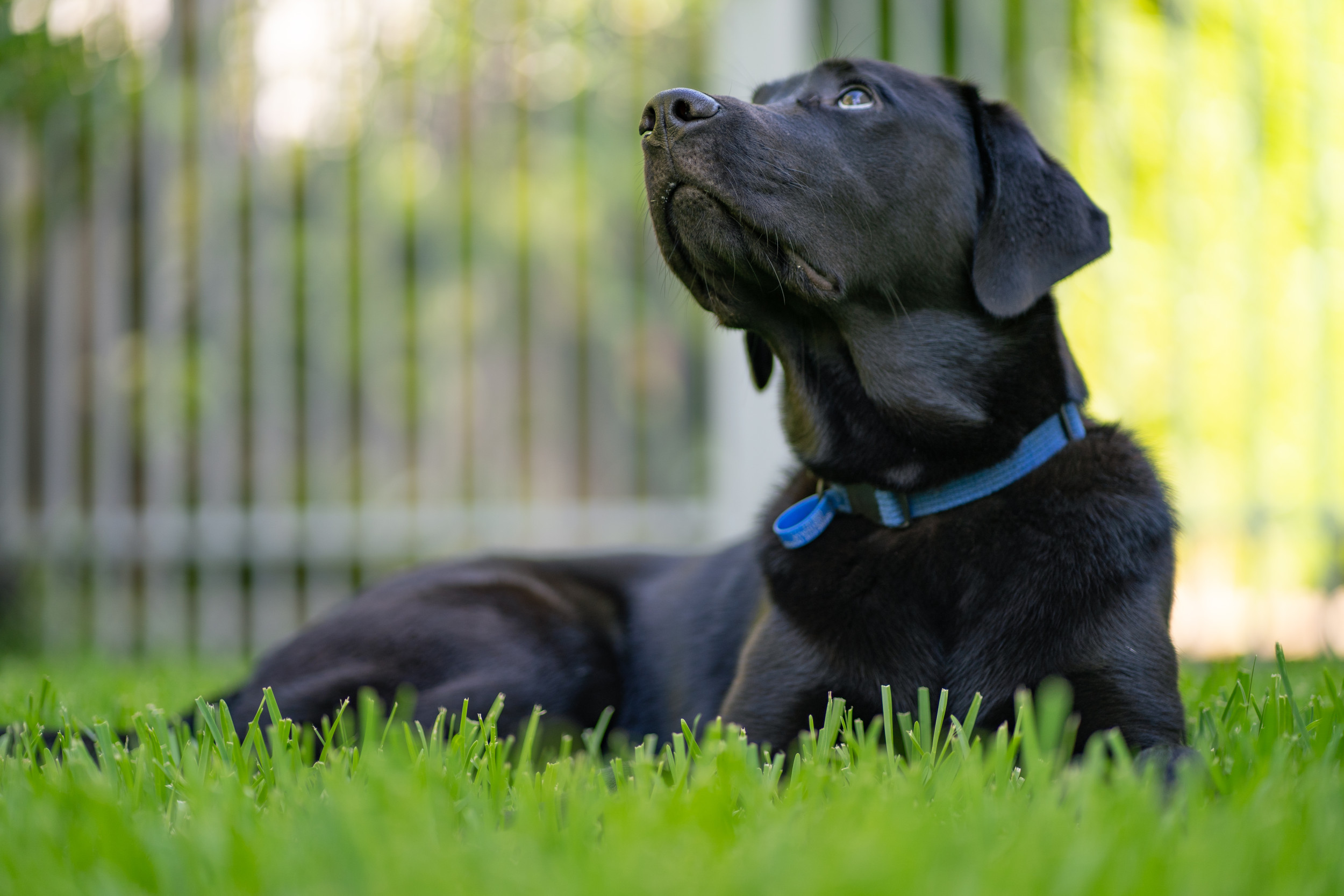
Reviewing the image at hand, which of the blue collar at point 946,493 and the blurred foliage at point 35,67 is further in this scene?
the blurred foliage at point 35,67

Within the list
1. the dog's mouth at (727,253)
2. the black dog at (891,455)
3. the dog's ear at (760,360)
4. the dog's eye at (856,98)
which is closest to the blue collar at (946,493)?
the black dog at (891,455)

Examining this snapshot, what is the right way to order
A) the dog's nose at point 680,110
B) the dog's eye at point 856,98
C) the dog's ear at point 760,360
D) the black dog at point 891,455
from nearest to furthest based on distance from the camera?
the black dog at point 891,455, the dog's nose at point 680,110, the dog's eye at point 856,98, the dog's ear at point 760,360

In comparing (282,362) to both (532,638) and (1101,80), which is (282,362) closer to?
(532,638)

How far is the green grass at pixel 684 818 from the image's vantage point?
2.93 feet

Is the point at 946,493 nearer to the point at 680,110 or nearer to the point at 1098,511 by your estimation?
the point at 1098,511

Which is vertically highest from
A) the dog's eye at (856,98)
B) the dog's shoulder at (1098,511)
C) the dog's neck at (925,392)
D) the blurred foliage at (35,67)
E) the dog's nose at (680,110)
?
the blurred foliage at (35,67)

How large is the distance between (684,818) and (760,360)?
1539mm

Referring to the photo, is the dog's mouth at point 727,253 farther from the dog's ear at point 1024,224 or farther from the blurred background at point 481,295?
the blurred background at point 481,295

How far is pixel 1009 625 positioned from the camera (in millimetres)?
1763

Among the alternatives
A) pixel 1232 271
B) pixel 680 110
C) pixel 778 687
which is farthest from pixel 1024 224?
pixel 1232 271

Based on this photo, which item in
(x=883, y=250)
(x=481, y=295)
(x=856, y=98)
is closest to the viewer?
(x=883, y=250)

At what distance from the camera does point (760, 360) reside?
2.51 m

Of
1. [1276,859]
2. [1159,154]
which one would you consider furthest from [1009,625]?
[1159,154]

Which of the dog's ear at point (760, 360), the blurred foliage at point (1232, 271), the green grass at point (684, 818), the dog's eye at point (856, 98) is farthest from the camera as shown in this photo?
the blurred foliage at point (1232, 271)
